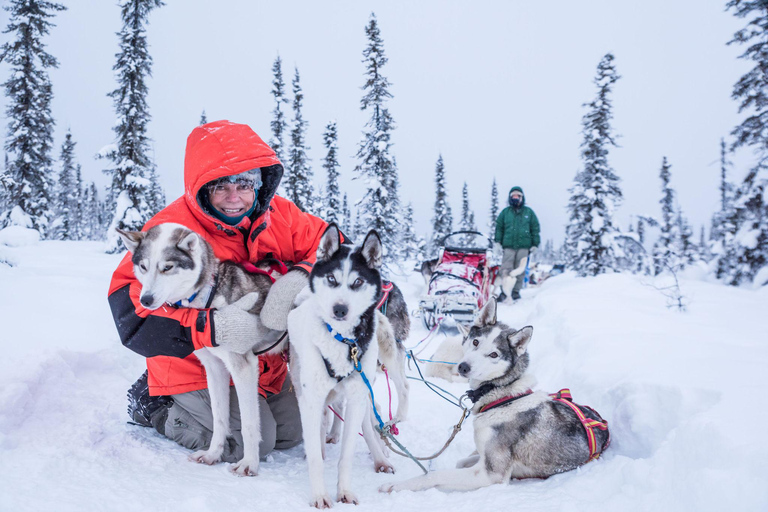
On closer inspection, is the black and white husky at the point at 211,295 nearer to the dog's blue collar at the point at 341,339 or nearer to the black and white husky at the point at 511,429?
the dog's blue collar at the point at 341,339

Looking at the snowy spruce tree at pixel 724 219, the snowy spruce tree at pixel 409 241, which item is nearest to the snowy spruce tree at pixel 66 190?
the snowy spruce tree at pixel 409 241

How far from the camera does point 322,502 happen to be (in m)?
2.12

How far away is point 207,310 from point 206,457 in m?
0.96

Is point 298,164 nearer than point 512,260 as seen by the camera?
No

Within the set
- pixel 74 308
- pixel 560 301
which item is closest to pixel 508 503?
pixel 74 308

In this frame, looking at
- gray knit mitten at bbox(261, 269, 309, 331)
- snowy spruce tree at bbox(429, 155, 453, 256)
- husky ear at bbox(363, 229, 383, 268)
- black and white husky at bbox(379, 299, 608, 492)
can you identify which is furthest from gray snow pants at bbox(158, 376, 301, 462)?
snowy spruce tree at bbox(429, 155, 453, 256)

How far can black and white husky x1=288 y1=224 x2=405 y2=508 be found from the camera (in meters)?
2.26

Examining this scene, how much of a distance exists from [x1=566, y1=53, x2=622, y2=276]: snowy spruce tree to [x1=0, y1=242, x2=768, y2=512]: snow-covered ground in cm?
1504

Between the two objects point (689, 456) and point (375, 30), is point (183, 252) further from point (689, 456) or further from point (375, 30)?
point (375, 30)

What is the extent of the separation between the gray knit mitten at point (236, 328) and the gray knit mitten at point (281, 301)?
0.31 ft

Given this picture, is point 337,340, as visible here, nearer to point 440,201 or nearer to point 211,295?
point 211,295

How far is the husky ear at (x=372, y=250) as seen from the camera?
92.9 inches

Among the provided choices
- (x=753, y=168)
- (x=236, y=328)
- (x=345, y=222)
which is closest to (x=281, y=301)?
(x=236, y=328)

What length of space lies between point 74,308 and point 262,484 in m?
3.35
